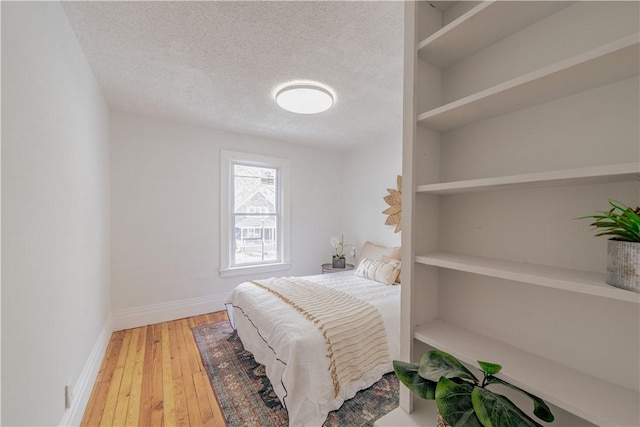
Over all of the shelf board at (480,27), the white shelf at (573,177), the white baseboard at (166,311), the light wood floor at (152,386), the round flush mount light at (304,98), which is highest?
the round flush mount light at (304,98)

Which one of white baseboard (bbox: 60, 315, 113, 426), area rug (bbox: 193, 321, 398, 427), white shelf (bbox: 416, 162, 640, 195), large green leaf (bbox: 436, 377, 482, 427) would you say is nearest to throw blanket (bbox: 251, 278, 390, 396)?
area rug (bbox: 193, 321, 398, 427)

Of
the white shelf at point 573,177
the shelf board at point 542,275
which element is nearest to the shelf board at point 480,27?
the white shelf at point 573,177

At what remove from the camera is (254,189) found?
3.85 m

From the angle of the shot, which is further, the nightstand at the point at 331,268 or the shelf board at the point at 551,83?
the nightstand at the point at 331,268

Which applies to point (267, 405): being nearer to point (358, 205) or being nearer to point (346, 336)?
point (346, 336)

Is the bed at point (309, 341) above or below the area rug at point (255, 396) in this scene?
above

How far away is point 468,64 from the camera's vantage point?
106 cm

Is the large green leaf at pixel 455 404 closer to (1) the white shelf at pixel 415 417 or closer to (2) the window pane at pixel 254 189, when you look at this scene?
(1) the white shelf at pixel 415 417

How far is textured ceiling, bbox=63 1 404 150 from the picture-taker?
57.7 inches

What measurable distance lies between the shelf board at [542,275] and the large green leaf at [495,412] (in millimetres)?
321

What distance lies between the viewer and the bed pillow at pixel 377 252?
3263 mm

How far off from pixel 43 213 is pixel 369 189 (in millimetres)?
3595

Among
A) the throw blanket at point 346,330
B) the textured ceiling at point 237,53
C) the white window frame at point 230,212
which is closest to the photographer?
the textured ceiling at point 237,53

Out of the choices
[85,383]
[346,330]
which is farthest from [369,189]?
[85,383]
